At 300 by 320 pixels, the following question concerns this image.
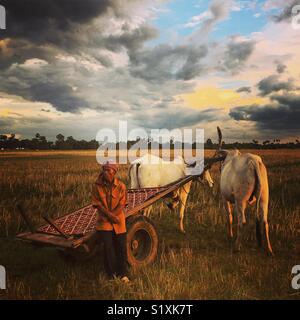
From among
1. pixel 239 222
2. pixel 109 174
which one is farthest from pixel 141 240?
pixel 239 222

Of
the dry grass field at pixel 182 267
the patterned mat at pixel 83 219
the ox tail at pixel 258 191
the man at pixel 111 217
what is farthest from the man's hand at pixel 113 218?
the ox tail at pixel 258 191

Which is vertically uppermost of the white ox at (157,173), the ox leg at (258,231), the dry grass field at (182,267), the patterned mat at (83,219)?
the white ox at (157,173)

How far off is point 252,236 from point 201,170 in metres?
2.01

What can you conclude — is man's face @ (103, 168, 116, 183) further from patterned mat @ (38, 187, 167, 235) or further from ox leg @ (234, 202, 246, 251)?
ox leg @ (234, 202, 246, 251)

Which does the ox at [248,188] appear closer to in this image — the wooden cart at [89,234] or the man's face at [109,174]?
the wooden cart at [89,234]

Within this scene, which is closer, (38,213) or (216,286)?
(216,286)

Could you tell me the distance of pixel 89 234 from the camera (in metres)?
5.54

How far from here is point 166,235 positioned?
8938 millimetres

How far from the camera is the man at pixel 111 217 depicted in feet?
18.1

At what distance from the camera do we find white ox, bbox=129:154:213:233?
9.82 m

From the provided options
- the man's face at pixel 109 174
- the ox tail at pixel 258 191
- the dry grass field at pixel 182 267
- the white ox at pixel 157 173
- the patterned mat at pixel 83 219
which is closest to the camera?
the dry grass field at pixel 182 267
